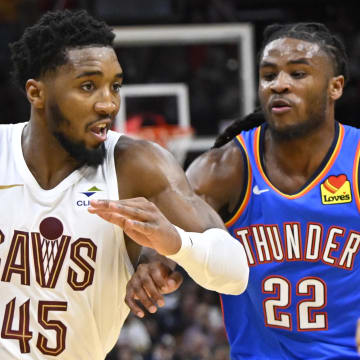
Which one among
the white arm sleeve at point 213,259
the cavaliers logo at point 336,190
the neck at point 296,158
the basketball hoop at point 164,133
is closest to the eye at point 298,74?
the neck at point 296,158

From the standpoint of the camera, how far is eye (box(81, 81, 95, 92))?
321 centimetres

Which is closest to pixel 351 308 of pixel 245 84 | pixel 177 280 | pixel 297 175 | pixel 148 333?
pixel 297 175

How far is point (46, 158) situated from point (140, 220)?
0.72 m

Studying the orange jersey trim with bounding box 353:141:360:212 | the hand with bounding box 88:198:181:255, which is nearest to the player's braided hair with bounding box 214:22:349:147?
the orange jersey trim with bounding box 353:141:360:212

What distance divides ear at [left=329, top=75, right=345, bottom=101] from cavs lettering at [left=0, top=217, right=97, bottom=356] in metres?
1.56

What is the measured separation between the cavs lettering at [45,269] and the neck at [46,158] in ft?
0.67

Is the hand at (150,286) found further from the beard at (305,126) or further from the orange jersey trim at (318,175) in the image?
the beard at (305,126)

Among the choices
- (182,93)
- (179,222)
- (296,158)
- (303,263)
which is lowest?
(303,263)

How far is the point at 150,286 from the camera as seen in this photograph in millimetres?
3031

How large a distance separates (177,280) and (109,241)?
35 centimetres

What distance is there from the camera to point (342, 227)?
3900 millimetres

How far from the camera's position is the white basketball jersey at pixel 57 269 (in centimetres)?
320

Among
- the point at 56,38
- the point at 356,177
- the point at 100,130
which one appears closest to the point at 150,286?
the point at 100,130

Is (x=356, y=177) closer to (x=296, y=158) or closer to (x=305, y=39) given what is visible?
(x=296, y=158)
